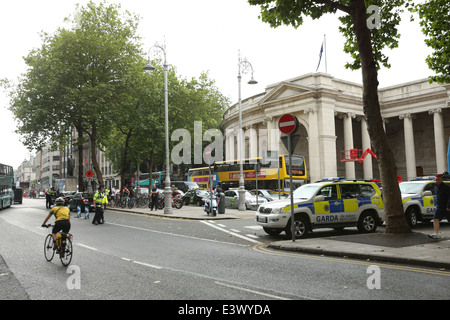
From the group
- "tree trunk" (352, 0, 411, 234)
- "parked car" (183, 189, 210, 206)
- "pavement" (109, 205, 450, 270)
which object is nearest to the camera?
"pavement" (109, 205, 450, 270)

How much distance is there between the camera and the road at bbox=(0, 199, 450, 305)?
5.40 m

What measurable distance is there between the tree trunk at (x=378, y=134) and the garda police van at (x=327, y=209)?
4.78ft

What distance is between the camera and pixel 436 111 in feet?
126

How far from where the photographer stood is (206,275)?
6648 mm


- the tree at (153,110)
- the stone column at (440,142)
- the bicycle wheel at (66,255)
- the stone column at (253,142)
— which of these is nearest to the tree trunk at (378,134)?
the bicycle wheel at (66,255)

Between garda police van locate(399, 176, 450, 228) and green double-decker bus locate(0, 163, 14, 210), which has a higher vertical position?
green double-decker bus locate(0, 163, 14, 210)

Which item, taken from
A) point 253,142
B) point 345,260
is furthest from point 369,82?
point 253,142

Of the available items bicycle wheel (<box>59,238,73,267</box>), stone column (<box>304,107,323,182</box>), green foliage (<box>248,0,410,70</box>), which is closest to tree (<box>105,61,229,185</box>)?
stone column (<box>304,107,323,182</box>)

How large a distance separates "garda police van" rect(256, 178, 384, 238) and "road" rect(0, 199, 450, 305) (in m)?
1.22

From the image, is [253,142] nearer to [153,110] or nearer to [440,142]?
[153,110]

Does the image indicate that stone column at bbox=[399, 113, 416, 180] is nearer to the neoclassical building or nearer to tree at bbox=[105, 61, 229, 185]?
the neoclassical building

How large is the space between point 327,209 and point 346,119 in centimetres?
3328
